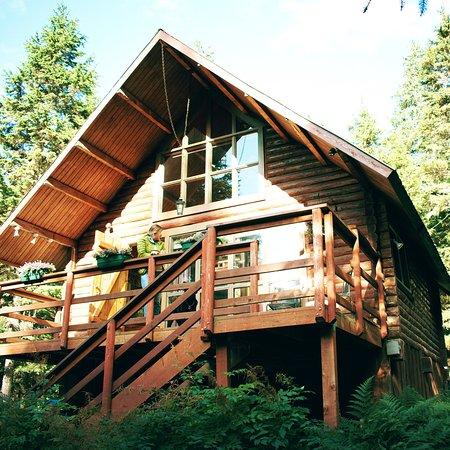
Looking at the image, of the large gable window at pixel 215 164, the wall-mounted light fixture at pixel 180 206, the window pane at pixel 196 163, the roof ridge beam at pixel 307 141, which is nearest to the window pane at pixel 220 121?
the large gable window at pixel 215 164

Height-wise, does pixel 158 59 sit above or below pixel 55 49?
below

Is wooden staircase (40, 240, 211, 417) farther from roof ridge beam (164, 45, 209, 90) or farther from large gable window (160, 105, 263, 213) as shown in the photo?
roof ridge beam (164, 45, 209, 90)

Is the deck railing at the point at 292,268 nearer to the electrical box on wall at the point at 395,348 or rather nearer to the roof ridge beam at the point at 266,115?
the electrical box on wall at the point at 395,348

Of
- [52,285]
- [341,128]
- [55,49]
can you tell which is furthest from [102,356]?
[341,128]

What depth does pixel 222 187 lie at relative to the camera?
40.7ft

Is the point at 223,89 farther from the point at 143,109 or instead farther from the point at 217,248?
the point at 217,248

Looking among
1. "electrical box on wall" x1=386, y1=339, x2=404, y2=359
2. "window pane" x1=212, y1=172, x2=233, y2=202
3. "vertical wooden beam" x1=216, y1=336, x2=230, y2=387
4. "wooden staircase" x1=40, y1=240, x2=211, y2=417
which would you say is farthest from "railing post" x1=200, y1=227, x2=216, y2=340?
"window pane" x1=212, y1=172, x2=233, y2=202

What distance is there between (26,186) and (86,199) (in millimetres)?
9623

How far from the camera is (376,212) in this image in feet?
33.8

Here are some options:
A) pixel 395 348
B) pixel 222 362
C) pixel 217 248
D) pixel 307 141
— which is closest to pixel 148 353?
pixel 222 362

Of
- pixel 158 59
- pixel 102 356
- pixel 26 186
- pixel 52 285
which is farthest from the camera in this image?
pixel 26 186

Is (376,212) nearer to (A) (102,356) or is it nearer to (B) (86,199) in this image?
(A) (102,356)

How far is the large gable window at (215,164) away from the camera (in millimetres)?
12109

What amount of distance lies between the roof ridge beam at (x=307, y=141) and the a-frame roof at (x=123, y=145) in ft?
0.06
